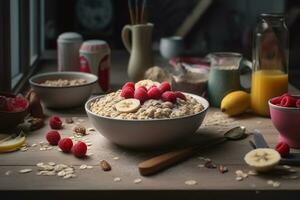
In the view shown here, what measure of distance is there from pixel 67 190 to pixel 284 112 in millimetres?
458

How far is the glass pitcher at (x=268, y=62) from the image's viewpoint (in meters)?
1.41

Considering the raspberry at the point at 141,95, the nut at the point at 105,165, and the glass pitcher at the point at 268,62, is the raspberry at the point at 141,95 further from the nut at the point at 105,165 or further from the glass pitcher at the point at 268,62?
the glass pitcher at the point at 268,62

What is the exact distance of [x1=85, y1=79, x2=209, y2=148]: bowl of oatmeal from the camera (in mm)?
1102

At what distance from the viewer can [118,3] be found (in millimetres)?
2627

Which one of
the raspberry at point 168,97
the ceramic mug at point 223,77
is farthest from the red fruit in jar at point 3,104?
the ceramic mug at point 223,77

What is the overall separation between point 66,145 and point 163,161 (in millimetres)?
214

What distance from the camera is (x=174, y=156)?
1089mm

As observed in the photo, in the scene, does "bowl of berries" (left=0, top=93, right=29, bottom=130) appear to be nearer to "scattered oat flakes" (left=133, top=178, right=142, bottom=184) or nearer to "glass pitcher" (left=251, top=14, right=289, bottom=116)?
"scattered oat flakes" (left=133, top=178, right=142, bottom=184)

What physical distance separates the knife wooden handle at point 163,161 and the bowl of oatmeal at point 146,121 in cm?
4

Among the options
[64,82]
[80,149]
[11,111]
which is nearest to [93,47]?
[64,82]

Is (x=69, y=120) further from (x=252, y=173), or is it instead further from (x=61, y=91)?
(x=252, y=173)

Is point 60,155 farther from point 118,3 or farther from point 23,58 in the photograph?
point 118,3
